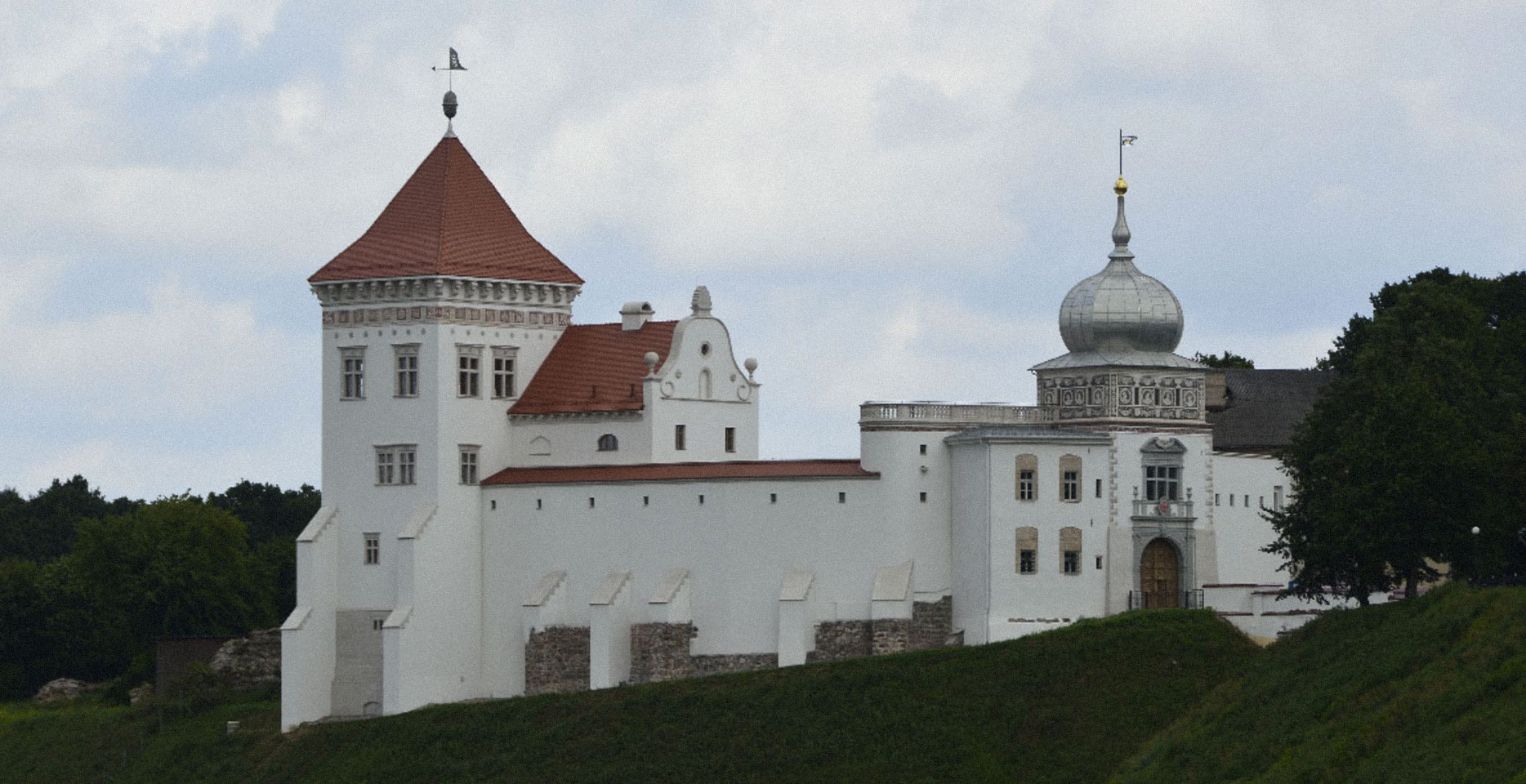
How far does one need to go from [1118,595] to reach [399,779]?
59.2ft

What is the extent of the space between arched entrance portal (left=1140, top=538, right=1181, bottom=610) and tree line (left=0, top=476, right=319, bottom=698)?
3440 cm

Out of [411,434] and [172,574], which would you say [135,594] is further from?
[411,434]

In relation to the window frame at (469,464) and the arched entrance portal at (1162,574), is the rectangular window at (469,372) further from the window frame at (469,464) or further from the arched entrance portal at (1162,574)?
the arched entrance portal at (1162,574)

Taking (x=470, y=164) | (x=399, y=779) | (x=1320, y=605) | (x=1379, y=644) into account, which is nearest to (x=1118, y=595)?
(x=1320, y=605)

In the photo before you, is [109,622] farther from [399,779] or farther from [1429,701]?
[1429,701]

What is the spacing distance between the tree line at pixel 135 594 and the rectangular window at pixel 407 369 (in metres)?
17.3

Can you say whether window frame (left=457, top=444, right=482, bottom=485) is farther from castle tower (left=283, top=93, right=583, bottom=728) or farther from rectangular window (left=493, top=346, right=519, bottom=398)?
rectangular window (left=493, top=346, right=519, bottom=398)

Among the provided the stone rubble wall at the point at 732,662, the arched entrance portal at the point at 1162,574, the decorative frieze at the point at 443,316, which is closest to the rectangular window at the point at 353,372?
the decorative frieze at the point at 443,316

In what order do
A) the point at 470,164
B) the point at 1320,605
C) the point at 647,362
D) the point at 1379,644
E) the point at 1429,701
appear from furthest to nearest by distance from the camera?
the point at 470,164 < the point at 647,362 < the point at 1320,605 < the point at 1379,644 < the point at 1429,701

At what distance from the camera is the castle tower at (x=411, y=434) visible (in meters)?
77.9

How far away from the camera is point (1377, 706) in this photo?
54.5 metres

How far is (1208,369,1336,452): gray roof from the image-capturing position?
8731 centimetres

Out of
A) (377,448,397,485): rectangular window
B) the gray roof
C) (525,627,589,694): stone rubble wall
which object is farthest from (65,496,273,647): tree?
the gray roof

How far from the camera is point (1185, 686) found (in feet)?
213
